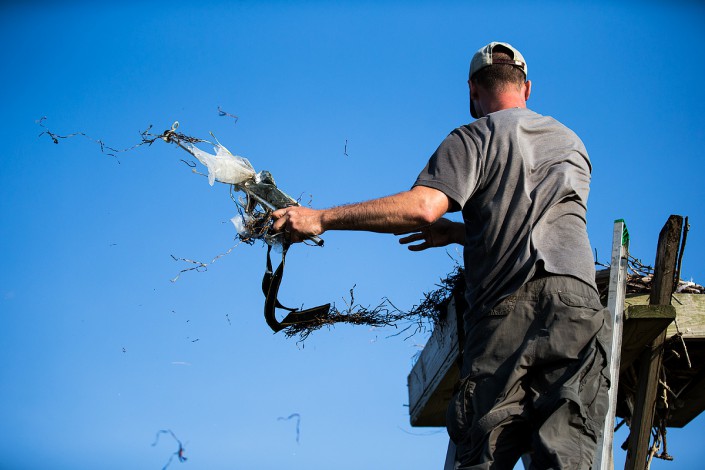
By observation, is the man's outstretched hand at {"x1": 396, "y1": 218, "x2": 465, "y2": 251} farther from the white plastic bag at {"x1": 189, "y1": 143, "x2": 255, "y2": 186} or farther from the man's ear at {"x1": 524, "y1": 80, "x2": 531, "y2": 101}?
the white plastic bag at {"x1": 189, "y1": 143, "x2": 255, "y2": 186}

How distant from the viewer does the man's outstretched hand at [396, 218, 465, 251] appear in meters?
4.70

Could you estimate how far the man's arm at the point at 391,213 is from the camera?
3539 millimetres

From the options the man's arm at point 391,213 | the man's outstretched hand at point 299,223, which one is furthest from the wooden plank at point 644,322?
the man's outstretched hand at point 299,223

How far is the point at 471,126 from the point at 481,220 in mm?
449

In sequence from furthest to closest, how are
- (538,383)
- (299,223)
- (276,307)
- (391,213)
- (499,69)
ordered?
(276,307) < (499,69) < (299,223) < (391,213) < (538,383)

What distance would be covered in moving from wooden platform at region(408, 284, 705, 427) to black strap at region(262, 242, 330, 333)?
86 centimetres

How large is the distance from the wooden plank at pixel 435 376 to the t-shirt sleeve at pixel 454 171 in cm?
151

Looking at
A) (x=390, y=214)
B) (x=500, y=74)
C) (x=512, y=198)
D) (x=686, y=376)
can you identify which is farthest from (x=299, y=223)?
(x=686, y=376)

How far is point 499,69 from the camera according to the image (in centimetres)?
409

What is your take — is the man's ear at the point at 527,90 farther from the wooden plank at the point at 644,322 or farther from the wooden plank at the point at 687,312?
the wooden plank at the point at 687,312

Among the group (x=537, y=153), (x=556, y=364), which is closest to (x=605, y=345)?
(x=556, y=364)

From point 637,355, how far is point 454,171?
2271mm

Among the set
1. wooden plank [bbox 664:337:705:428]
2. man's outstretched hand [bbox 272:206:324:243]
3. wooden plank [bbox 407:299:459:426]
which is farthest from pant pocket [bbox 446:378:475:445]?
wooden plank [bbox 664:337:705:428]

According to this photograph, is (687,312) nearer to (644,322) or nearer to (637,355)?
(637,355)
